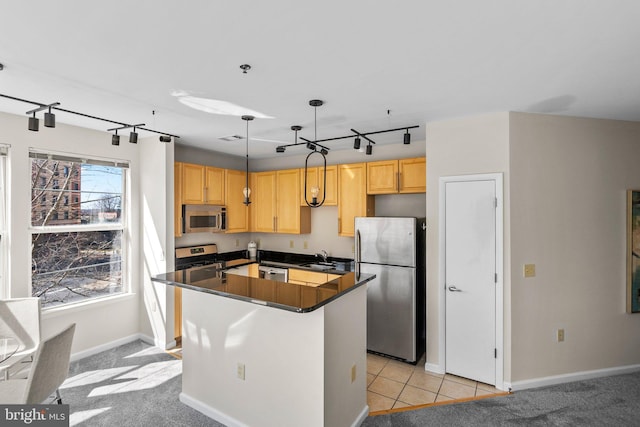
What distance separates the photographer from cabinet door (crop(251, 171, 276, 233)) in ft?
16.7

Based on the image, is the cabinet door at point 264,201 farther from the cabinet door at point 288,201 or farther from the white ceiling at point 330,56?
the white ceiling at point 330,56

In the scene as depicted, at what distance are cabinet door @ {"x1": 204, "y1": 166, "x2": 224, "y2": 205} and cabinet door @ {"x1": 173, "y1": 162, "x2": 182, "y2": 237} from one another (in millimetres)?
414

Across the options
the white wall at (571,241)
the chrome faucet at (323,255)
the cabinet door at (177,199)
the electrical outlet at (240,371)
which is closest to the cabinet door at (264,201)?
the chrome faucet at (323,255)

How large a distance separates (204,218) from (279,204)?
114 centimetres

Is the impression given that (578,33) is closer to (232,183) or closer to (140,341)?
(232,183)

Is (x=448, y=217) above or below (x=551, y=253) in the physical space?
above

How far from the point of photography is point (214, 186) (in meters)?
4.66

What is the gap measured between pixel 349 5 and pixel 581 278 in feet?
11.1

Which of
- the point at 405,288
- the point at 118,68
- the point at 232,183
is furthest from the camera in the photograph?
the point at 232,183

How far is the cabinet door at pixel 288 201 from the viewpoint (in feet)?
16.0

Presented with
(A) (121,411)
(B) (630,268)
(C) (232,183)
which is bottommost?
(A) (121,411)

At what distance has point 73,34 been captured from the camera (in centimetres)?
171

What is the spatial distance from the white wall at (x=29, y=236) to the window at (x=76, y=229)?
0.10 m

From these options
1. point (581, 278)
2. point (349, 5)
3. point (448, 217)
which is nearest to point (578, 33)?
point (349, 5)
